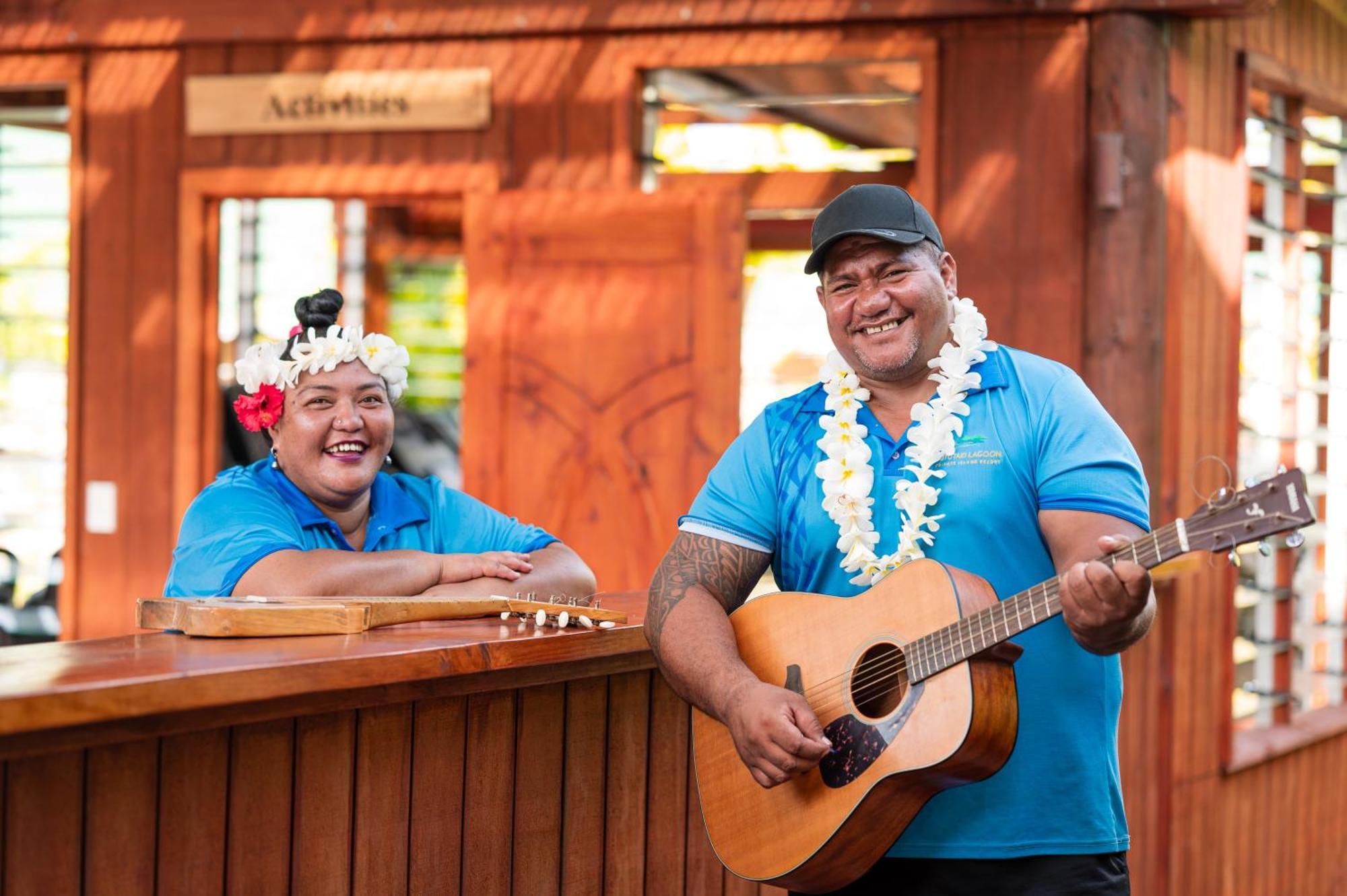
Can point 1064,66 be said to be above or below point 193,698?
above

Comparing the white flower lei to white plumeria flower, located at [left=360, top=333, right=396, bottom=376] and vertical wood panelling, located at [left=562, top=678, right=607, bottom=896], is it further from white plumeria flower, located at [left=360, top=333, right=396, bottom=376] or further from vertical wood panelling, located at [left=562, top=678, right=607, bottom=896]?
white plumeria flower, located at [left=360, top=333, right=396, bottom=376]

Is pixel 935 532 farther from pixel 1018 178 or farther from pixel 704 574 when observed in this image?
pixel 1018 178

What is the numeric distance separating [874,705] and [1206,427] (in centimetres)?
350

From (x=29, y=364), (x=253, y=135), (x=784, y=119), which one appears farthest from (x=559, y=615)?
(x=784, y=119)

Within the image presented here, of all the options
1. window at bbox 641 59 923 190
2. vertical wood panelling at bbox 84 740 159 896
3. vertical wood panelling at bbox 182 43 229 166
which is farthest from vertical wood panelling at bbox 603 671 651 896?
vertical wood panelling at bbox 182 43 229 166

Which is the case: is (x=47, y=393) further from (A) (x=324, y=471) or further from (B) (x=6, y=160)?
(A) (x=324, y=471)

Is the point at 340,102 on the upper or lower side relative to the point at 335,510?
upper

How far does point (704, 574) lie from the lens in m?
2.81

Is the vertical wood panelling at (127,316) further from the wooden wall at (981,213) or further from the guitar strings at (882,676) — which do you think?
the guitar strings at (882,676)

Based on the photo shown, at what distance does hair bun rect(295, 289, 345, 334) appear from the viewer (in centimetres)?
352

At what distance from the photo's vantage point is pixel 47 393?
25.5 ft

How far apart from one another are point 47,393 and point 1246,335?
18.1 ft

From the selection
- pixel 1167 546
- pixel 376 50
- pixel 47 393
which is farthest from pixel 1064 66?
pixel 47 393

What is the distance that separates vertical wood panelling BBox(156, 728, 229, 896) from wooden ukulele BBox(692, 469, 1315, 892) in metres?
0.85
